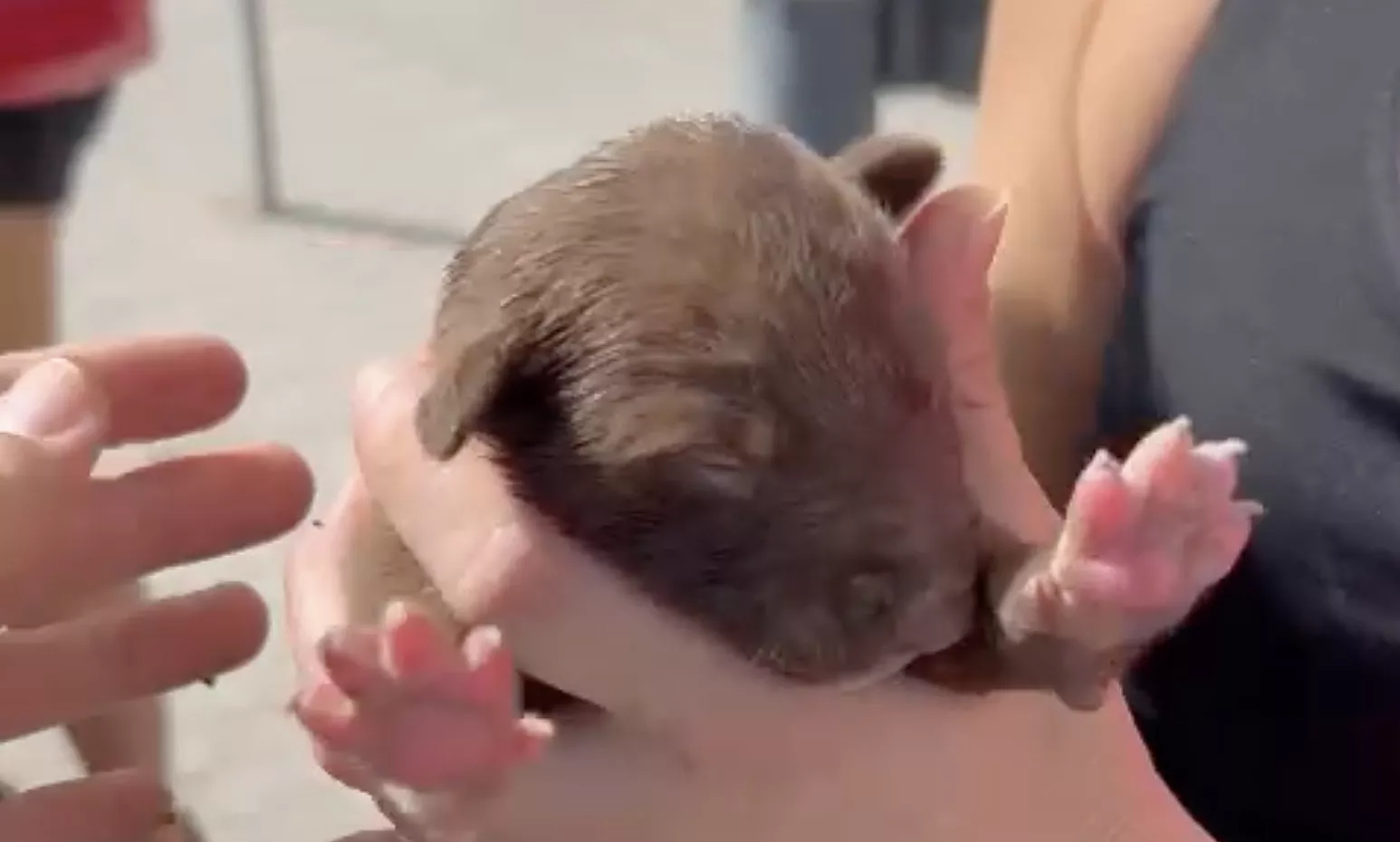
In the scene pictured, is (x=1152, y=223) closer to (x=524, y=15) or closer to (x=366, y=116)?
(x=366, y=116)

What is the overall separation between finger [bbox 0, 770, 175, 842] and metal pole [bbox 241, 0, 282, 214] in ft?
4.86

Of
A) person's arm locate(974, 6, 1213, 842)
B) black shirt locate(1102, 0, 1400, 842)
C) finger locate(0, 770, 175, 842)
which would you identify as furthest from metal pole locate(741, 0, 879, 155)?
finger locate(0, 770, 175, 842)

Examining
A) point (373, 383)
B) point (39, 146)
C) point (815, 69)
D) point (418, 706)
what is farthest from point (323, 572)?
point (39, 146)

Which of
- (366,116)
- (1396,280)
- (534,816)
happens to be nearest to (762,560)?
(534,816)

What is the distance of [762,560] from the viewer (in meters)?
0.59

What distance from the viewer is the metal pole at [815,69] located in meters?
1.13

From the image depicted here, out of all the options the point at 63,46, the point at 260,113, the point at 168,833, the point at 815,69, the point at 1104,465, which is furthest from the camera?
the point at 260,113

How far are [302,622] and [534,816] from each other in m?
0.12

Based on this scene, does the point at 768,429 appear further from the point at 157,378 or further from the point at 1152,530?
the point at 157,378

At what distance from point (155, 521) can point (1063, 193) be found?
1.31ft

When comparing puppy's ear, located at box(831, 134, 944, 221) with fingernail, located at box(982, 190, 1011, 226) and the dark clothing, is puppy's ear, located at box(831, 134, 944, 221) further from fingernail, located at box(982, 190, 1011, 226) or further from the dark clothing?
the dark clothing

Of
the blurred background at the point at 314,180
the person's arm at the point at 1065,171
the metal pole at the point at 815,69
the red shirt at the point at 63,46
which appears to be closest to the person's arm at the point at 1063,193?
the person's arm at the point at 1065,171

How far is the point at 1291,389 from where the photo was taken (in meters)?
0.76

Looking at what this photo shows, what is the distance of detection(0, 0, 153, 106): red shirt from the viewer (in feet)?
4.17
